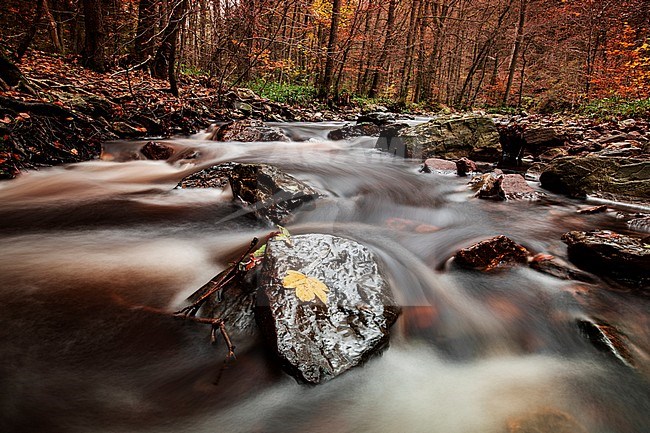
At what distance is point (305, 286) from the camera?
2.00m

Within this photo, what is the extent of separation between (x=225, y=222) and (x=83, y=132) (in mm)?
4062

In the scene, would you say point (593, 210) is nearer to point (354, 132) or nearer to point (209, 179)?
point (209, 179)

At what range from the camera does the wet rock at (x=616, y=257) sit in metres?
2.58

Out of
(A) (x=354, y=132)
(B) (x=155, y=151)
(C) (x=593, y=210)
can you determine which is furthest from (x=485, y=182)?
(B) (x=155, y=151)

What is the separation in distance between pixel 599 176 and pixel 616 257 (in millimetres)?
2863

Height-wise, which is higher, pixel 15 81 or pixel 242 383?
pixel 15 81

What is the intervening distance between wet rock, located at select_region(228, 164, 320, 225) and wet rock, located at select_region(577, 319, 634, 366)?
2.65 meters

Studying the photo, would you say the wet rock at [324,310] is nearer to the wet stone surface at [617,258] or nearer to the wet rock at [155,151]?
the wet stone surface at [617,258]

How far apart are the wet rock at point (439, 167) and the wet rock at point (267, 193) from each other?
3.27m

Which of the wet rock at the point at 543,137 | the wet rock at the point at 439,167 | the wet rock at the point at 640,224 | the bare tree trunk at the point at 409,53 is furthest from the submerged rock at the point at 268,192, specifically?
the bare tree trunk at the point at 409,53

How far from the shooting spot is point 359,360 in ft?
6.02

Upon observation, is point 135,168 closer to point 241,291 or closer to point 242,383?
point 241,291

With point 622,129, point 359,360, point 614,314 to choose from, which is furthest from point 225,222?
point 622,129

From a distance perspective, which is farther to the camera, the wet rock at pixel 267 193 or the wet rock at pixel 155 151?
the wet rock at pixel 155 151
